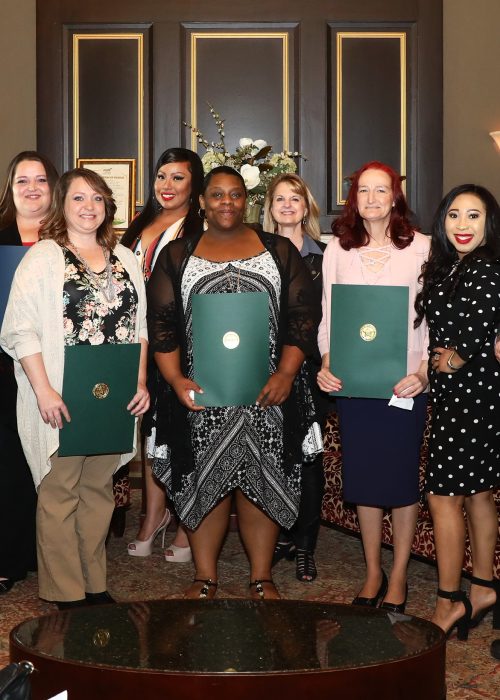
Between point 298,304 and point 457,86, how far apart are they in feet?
11.7

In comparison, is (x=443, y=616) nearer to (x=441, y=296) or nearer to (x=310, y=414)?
(x=310, y=414)

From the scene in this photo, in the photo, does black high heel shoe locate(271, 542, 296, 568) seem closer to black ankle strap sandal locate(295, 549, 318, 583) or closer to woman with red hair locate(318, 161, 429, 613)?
black ankle strap sandal locate(295, 549, 318, 583)

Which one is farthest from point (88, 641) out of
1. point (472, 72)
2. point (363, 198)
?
point (472, 72)

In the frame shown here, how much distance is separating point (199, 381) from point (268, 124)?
345 centimetres

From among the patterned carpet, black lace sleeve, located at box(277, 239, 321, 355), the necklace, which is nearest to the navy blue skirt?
black lace sleeve, located at box(277, 239, 321, 355)

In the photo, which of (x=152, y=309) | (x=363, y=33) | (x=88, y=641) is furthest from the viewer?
(x=363, y=33)

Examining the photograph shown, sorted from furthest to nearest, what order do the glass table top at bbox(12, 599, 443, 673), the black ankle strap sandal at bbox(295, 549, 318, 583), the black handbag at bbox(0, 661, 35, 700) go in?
the black ankle strap sandal at bbox(295, 549, 318, 583) → the glass table top at bbox(12, 599, 443, 673) → the black handbag at bbox(0, 661, 35, 700)

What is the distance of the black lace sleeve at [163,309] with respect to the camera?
10.7 ft

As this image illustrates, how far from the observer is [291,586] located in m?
3.84

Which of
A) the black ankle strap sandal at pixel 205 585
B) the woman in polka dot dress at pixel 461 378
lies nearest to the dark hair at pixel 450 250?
the woman in polka dot dress at pixel 461 378

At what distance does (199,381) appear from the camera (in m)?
3.21

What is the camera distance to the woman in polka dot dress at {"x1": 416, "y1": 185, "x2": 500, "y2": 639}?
3020 millimetres

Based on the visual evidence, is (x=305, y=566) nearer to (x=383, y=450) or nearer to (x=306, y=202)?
(x=383, y=450)

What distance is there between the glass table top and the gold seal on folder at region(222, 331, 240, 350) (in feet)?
3.29
